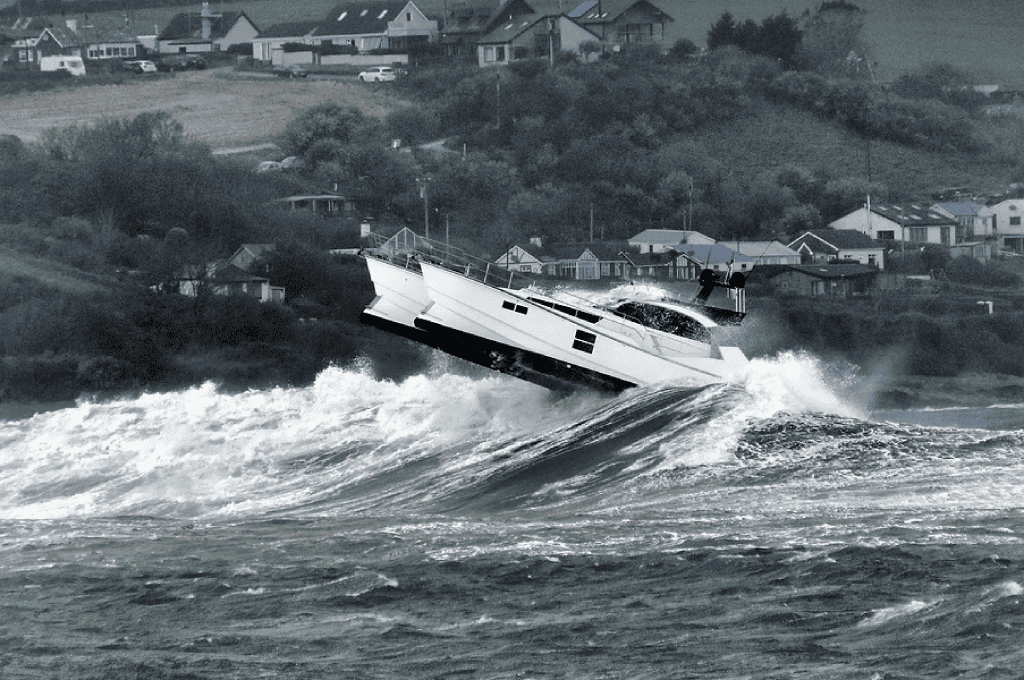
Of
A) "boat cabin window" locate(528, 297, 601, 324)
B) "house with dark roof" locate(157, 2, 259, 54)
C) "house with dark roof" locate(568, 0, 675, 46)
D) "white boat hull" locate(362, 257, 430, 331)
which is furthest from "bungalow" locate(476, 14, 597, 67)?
"boat cabin window" locate(528, 297, 601, 324)

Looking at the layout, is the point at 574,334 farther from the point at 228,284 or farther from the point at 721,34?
the point at 721,34

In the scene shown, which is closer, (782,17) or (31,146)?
(31,146)

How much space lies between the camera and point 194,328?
62.8 meters

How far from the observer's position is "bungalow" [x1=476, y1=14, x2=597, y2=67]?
123875mm

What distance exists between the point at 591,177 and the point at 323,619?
79881 millimetres

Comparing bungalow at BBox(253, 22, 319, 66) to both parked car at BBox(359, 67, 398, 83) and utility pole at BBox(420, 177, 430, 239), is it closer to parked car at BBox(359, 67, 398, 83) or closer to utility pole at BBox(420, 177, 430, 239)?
parked car at BBox(359, 67, 398, 83)

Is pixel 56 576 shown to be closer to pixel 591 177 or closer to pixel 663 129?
pixel 591 177

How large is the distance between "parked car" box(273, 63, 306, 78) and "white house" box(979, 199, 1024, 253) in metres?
51.1

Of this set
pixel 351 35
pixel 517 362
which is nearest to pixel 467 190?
pixel 351 35

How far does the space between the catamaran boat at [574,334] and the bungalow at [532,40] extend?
8819cm

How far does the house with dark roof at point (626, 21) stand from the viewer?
12838cm

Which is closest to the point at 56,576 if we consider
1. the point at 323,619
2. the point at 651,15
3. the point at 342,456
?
the point at 323,619

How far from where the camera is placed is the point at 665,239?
277ft

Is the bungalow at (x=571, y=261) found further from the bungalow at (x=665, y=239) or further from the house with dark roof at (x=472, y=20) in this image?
the house with dark roof at (x=472, y=20)
